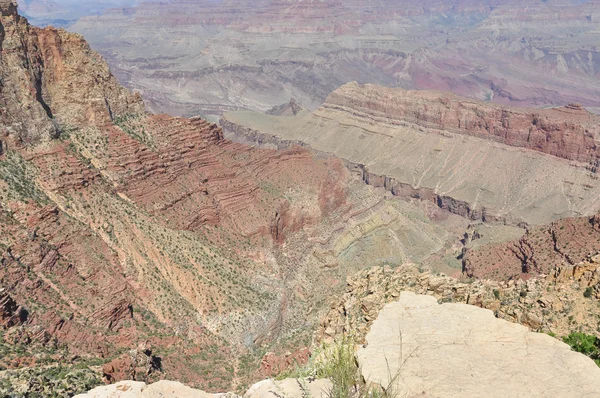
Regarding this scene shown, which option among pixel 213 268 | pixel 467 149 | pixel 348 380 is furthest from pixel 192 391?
pixel 467 149

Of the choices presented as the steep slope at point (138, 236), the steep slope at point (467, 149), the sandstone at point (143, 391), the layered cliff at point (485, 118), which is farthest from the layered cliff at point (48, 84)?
the layered cliff at point (485, 118)

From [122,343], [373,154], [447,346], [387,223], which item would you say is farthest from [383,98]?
[447,346]

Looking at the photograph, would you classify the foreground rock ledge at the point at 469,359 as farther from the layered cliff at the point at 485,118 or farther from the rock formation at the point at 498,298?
the layered cliff at the point at 485,118

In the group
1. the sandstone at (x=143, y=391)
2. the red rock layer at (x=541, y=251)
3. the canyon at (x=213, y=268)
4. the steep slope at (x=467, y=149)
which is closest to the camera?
the canyon at (x=213, y=268)

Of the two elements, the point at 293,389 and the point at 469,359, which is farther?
the point at 293,389

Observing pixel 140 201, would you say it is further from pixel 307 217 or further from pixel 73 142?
pixel 307 217

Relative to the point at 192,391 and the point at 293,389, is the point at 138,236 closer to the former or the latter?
the point at 192,391

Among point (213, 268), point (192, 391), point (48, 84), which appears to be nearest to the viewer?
point (192, 391)
